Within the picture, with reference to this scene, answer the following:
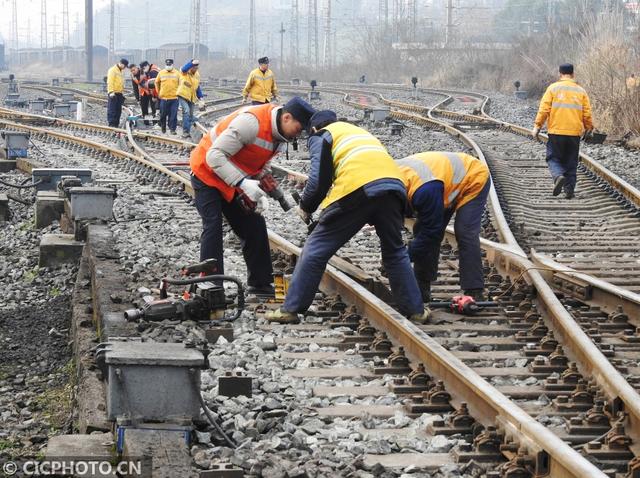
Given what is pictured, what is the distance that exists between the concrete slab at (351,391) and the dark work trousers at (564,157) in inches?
324

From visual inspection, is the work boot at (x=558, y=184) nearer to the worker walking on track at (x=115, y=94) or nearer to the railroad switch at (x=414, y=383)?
the railroad switch at (x=414, y=383)

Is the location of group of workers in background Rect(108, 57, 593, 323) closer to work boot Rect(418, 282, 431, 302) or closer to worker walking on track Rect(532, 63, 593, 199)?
work boot Rect(418, 282, 431, 302)

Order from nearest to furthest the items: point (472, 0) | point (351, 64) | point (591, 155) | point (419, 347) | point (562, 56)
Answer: point (419, 347) < point (591, 155) < point (562, 56) < point (351, 64) < point (472, 0)

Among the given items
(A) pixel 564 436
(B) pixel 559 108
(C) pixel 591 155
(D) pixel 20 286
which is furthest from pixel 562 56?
(A) pixel 564 436

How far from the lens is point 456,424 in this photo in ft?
18.3

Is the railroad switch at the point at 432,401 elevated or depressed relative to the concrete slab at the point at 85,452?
depressed

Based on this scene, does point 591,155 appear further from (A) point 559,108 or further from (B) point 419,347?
(B) point 419,347

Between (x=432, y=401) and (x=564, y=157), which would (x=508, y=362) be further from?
(x=564, y=157)

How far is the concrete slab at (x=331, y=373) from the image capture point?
21.5 ft

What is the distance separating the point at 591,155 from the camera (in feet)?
60.3

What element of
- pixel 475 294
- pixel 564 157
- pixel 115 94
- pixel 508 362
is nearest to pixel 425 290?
pixel 475 294

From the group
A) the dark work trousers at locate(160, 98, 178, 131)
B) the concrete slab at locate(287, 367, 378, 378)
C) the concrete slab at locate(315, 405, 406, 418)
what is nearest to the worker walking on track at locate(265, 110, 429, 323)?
the concrete slab at locate(287, 367, 378, 378)

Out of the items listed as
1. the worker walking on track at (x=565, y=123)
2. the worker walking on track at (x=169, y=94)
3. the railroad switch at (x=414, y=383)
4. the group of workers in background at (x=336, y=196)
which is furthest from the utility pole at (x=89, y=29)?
the railroad switch at (x=414, y=383)

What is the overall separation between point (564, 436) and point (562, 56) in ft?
133
